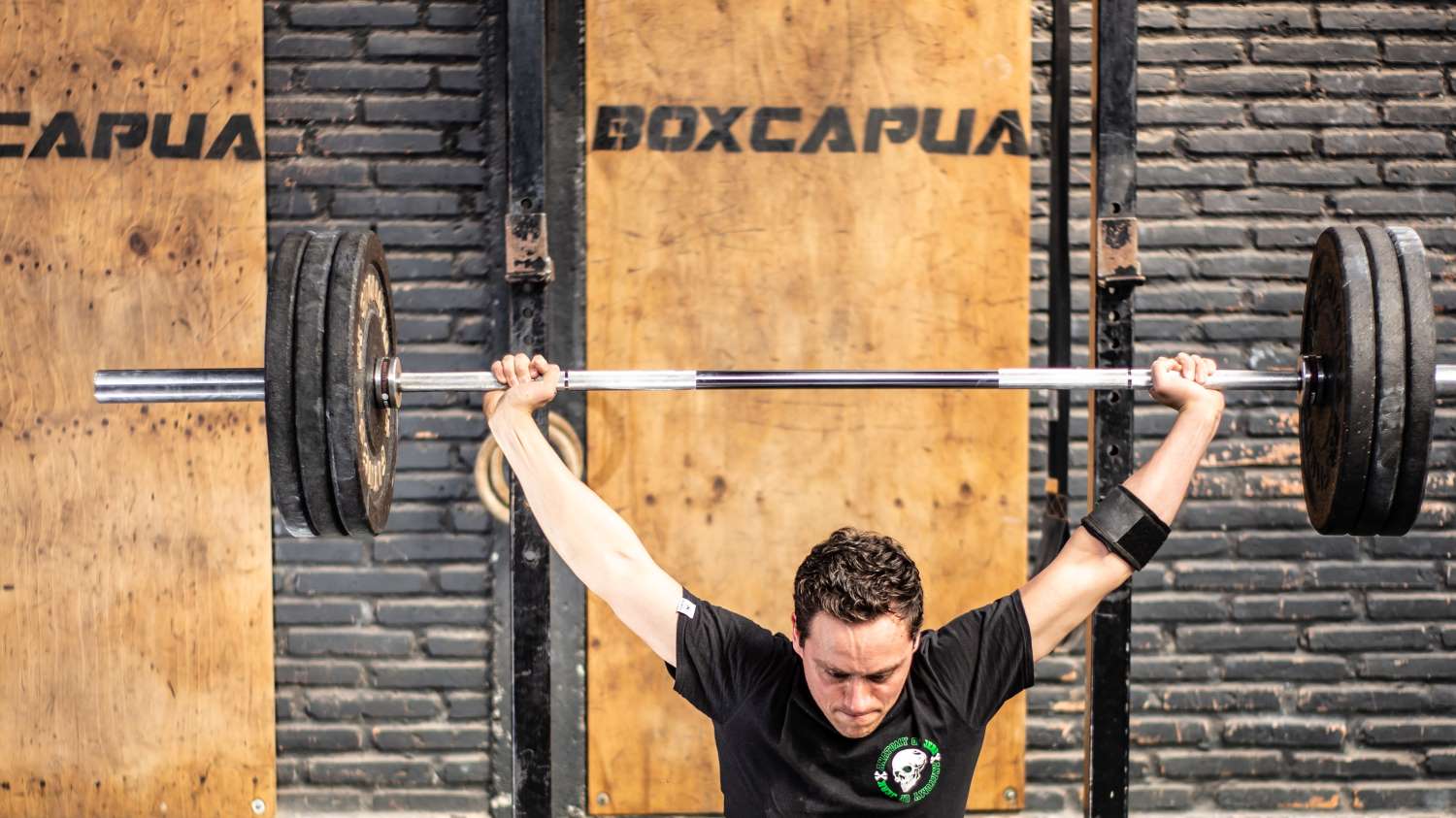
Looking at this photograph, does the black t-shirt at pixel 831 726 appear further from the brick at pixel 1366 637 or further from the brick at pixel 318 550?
the brick at pixel 1366 637

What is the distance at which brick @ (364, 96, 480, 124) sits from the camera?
2.80 meters

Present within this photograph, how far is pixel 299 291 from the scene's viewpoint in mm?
1792

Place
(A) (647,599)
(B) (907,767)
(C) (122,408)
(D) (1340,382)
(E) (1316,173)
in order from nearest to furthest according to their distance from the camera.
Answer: (B) (907,767), (A) (647,599), (D) (1340,382), (C) (122,408), (E) (1316,173)

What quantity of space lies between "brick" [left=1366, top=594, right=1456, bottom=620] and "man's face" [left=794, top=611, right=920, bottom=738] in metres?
1.92

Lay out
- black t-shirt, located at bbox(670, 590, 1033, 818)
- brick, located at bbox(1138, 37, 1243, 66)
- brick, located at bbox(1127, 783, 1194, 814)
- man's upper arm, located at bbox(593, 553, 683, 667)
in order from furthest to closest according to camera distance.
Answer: brick, located at bbox(1127, 783, 1194, 814) < brick, located at bbox(1138, 37, 1243, 66) < man's upper arm, located at bbox(593, 553, 683, 667) < black t-shirt, located at bbox(670, 590, 1033, 818)

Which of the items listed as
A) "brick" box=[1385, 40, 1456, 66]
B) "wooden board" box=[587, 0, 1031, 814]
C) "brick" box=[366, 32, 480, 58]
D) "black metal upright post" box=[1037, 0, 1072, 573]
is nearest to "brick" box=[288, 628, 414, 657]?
"wooden board" box=[587, 0, 1031, 814]

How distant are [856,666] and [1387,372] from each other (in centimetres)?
96

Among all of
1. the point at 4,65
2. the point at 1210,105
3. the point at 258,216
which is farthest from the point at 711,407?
the point at 4,65

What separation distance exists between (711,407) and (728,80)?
0.78 meters

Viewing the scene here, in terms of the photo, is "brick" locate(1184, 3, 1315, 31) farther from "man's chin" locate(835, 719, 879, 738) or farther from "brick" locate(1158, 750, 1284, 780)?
"man's chin" locate(835, 719, 879, 738)

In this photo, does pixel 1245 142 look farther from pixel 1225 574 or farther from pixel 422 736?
pixel 422 736

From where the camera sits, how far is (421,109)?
9.20 ft

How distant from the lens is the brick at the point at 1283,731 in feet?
9.67

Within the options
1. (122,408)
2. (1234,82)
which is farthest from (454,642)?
(1234,82)
